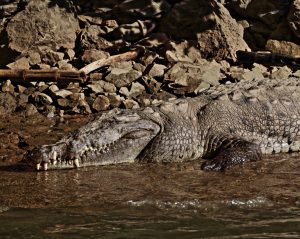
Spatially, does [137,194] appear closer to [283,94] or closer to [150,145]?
[150,145]

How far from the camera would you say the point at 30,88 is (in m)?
11.2

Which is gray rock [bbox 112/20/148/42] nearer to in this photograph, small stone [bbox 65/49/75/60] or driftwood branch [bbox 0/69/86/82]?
small stone [bbox 65/49/75/60]

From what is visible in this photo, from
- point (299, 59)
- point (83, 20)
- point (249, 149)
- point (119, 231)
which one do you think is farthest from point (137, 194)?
point (83, 20)

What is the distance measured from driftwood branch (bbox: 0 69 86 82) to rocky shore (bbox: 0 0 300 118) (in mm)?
157

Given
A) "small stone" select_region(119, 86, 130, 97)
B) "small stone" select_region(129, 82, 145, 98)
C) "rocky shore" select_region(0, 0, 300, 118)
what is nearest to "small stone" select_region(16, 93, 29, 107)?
"rocky shore" select_region(0, 0, 300, 118)

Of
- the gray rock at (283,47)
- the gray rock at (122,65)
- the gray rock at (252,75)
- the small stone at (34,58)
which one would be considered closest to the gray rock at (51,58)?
the small stone at (34,58)

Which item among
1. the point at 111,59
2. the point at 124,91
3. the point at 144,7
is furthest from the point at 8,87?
the point at 144,7

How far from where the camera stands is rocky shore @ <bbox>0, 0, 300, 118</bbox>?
10922mm

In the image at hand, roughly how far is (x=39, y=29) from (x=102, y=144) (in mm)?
4841

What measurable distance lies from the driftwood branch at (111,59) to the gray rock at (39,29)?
100 cm

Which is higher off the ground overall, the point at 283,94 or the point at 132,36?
the point at 132,36

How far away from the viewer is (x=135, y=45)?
40.7 feet

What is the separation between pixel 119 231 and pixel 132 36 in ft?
25.1

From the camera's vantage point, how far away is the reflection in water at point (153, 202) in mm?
5430
